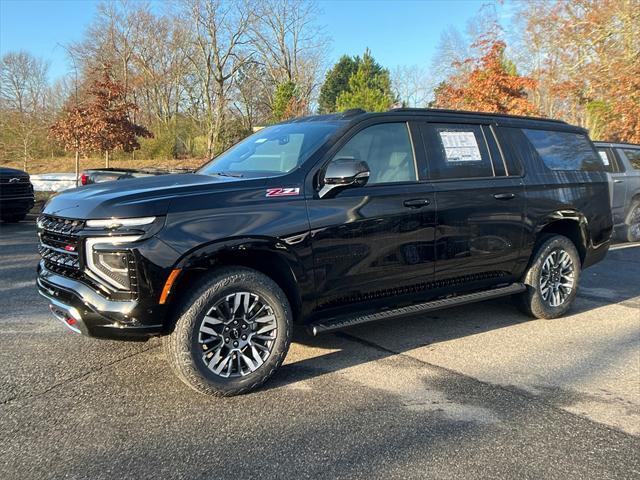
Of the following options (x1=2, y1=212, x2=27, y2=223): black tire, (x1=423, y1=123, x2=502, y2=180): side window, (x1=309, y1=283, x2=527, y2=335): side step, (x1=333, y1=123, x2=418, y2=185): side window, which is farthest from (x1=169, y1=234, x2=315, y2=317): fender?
(x1=2, y1=212, x2=27, y2=223): black tire

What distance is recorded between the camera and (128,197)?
3156 millimetres

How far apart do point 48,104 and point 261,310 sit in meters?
33.5

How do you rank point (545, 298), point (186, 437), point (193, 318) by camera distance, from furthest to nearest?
point (545, 298)
point (193, 318)
point (186, 437)

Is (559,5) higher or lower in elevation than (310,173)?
higher

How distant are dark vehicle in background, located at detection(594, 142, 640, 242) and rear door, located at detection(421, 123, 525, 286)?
5.72 metres

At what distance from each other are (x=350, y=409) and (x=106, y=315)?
1.62 metres

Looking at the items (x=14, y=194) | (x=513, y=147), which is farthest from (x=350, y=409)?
(x=14, y=194)

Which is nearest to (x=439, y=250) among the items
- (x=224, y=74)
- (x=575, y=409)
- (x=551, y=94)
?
(x=575, y=409)

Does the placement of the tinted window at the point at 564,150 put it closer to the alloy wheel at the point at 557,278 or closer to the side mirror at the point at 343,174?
the alloy wheel at the point at 557,278

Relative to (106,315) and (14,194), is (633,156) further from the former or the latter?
(14,194)

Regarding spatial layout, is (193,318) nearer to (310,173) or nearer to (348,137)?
(310,173)

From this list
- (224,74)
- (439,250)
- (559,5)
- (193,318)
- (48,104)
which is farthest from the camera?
(224,74)

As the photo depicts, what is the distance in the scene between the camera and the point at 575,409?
130 inches

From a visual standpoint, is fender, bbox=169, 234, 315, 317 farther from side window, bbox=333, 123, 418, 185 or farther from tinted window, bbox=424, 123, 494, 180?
tinted window, bbox=424, 123, 494, 180
